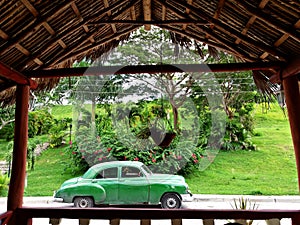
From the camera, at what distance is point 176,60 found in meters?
7.02

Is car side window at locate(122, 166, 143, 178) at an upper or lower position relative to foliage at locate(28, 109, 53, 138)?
lower

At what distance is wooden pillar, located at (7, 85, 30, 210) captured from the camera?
2468 mm

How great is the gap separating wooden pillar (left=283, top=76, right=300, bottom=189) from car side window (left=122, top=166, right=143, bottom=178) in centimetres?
269

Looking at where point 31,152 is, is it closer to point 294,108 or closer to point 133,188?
point 133,188

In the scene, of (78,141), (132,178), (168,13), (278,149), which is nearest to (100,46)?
(168,13)

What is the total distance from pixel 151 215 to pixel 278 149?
7.00m

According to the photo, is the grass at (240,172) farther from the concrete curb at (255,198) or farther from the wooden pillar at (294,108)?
the wooden pillar at (294,108)

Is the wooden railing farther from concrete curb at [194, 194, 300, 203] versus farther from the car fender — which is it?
concrete curb at [194, 194, 300, 203]

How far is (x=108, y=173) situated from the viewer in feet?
14.9

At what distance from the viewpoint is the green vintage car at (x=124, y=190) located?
436cm

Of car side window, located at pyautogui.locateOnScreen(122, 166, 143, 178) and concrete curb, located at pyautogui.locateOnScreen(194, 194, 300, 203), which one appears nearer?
car side window, located at pyautogui.locateOnScreen(122, 166, 143, 178)

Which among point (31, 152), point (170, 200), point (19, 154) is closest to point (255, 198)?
point (170, 200)

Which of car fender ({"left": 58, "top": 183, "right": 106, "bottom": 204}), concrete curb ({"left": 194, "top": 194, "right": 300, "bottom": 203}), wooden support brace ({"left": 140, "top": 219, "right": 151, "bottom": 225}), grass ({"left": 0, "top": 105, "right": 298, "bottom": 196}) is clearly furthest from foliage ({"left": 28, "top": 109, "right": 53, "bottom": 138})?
wooden support brace ({"left": 140, "top": 219, "right": 151, "bottom": 225})

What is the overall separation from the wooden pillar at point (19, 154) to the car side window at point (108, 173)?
1978mm
